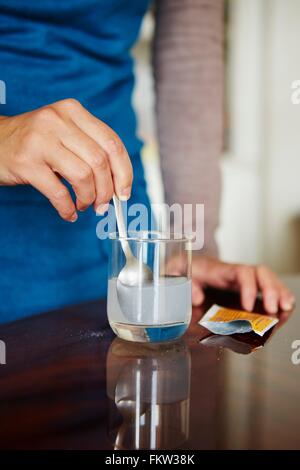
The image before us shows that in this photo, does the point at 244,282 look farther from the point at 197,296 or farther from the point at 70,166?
the point at 70,166

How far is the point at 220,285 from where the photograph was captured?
88cm

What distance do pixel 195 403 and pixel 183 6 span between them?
0.92 m

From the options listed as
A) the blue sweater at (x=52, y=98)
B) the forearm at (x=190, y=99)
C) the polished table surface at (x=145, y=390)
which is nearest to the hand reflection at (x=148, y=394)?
the polished table surface at (x=145, y=390)

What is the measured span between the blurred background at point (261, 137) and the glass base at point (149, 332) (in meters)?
2.46

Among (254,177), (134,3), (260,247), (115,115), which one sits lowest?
(260,247)

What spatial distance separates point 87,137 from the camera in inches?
22.0

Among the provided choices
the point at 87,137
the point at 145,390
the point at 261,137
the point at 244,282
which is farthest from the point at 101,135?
the point at 261,137

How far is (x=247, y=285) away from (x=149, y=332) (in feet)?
0.96

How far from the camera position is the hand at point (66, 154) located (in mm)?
550

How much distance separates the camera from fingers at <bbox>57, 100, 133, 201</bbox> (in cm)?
56

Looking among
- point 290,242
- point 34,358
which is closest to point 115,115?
point 34,358

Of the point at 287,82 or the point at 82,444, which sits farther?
the point at 287,82

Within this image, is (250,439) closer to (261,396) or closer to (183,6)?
(261,396)

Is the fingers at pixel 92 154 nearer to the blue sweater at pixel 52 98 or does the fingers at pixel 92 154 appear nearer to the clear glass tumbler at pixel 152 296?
the clear glass tumbler at pixel 152 296
